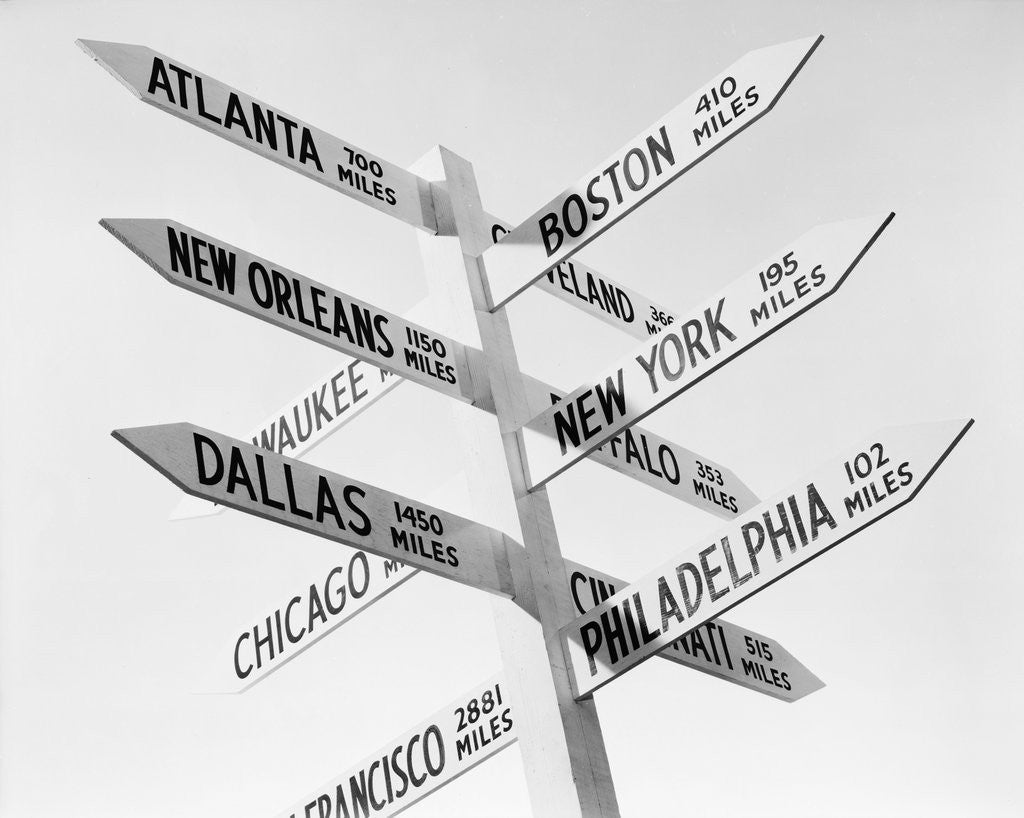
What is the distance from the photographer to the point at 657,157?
11.4ft

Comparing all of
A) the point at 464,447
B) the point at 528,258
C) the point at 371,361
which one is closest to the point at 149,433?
the point at 371,361

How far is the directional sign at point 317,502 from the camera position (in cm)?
270

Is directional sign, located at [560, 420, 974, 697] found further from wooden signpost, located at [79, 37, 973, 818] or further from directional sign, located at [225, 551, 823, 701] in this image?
directional sign, located at [225, 551, 823, 701]

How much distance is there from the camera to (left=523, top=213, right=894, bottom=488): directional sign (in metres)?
3.17

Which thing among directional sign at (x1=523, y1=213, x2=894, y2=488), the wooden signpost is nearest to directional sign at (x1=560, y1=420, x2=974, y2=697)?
the wooden signpost

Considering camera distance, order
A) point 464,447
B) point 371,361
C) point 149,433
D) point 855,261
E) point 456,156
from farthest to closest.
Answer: point 456,156 < point 464,447 < point 371,361 < point 855,261 < point 149,433

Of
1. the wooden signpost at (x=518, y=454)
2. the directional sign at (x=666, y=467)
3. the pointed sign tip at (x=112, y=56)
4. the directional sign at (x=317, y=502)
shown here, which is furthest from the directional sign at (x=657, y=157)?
the pointed sign tip at (x=112, y=56)

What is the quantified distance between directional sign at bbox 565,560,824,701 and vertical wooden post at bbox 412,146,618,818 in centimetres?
10

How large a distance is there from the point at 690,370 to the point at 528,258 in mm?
622

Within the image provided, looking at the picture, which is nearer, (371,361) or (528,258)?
(371,361)

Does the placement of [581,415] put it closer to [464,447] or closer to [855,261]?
[464,447]

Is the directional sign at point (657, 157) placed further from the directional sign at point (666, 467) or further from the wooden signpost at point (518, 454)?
the directional sign at point (666, 467)

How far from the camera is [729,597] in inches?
120

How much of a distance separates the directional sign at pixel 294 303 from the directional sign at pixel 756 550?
28.8 inches
